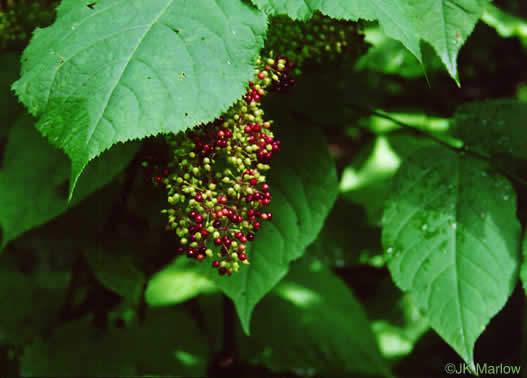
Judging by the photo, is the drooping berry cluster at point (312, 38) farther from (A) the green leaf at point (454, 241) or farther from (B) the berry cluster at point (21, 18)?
(B) the berry cluster at point (21, 18)

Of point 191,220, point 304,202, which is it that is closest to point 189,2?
point 191,220

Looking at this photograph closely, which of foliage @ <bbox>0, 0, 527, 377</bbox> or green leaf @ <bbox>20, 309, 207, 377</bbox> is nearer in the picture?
foliage @ <bbox>0, 0, 527, 377</bbox>

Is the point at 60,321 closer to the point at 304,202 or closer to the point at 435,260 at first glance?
the point at 304,202

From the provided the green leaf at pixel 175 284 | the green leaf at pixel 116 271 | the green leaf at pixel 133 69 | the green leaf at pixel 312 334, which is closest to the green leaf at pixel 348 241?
the green leaf at pixel 312 334

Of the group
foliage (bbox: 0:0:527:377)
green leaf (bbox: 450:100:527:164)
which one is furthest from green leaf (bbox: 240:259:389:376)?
green leaf (bbox: 450:100:527:164)

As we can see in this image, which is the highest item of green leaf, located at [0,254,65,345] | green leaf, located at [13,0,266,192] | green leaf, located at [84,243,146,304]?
green leaf, located at [13,0,266,192]

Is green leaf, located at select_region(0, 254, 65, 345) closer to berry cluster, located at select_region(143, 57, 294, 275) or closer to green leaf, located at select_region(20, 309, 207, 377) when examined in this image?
green leaf, located at select_region(20, 309, 207, 377)
